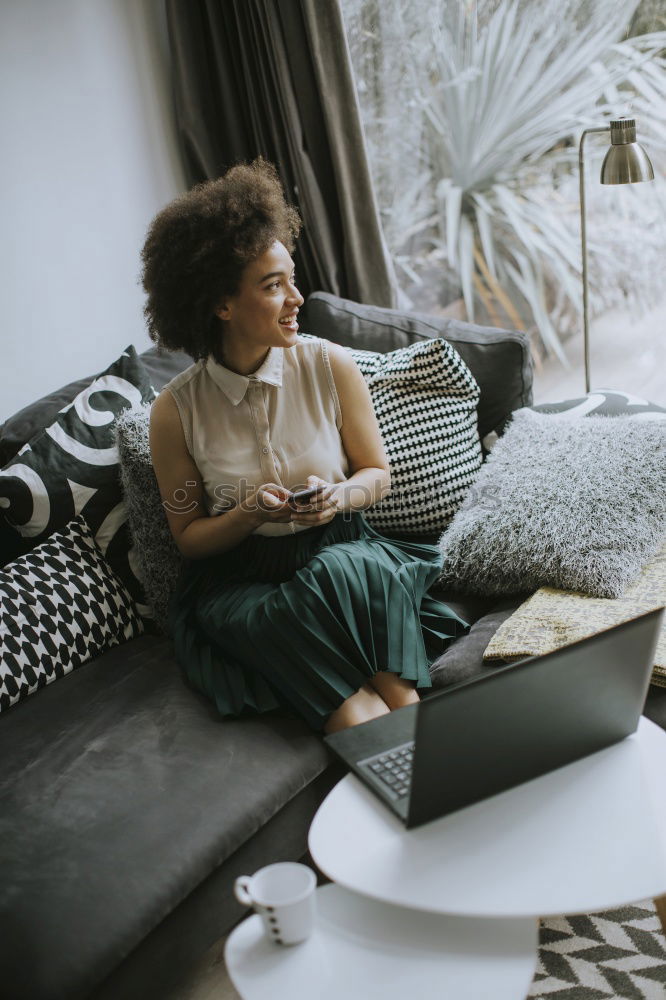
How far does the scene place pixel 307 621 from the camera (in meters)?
1.62

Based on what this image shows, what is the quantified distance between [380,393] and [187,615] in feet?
2.23

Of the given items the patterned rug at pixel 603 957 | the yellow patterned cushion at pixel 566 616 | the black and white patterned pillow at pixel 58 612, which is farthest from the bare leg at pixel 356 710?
the black and white patterned pillow at pixel 58 612

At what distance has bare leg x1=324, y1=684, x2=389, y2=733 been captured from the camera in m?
1.58

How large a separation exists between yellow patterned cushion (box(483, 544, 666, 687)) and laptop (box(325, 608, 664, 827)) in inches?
14.3

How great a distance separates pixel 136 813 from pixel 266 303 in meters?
0.93

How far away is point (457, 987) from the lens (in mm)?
1006

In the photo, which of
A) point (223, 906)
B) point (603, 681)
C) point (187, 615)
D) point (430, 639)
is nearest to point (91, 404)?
point (187, 615)

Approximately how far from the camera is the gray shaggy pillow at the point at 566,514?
1717 millimetres

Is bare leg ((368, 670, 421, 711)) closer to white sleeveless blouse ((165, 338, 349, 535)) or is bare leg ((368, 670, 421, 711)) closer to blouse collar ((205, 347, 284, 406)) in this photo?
white sleeveless blouse ((165, 338, 349, 535))

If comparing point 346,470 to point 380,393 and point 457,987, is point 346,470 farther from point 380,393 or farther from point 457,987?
point 457,987

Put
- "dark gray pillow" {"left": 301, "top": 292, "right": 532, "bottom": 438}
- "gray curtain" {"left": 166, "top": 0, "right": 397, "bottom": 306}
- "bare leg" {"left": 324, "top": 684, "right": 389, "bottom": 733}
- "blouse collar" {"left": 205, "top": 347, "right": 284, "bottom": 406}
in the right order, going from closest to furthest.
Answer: "bare leg" {"left": 324, "top": 684, "right": 389, "bottom": 733}
"blouse collar" {"left": 205, "top": 347, "right": 284, "bottom": 406}
"dark gray pillow" {"left": 301, "top": 292, "right": 532, "bottom": 438}
"gray curtain" {"left": 166, "top": 0, "right": 397, "bottom": 306}

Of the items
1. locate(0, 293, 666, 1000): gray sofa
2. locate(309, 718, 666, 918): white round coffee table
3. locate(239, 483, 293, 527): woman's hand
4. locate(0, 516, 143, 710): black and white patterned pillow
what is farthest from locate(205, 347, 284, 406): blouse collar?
locate(309, 718, 666, 918): white round coffee table

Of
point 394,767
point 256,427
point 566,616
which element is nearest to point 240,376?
point 256,427

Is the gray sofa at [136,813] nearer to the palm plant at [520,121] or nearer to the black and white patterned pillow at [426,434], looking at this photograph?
the black and white patterned pillow at [426,434]
